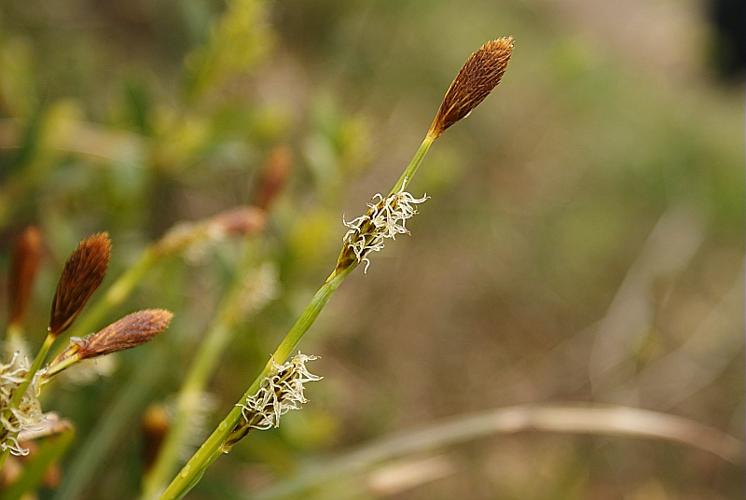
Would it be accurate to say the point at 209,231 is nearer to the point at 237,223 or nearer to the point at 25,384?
the point at 237,223

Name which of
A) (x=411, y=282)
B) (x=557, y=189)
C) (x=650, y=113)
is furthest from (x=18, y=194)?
(x=650, y=113)

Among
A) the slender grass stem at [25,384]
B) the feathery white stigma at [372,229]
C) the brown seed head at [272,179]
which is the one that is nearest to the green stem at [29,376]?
the slender grass stem at [25,384]

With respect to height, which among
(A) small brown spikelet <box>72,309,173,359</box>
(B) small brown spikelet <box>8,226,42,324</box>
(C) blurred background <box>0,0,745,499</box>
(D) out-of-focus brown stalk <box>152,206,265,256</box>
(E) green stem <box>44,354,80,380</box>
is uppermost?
(C) blurred background <box>0,0,745,499</box>

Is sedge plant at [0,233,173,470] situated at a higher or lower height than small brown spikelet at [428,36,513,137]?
lower

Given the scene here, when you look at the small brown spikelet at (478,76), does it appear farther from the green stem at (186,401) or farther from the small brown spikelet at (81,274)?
the green stem at (186,401)

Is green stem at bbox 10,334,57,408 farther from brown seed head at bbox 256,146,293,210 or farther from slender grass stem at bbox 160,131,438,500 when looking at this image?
brown seed head at bbox 256,146,293,210

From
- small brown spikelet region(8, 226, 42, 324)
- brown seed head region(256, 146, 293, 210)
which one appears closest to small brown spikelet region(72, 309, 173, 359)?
small brown spikelet region(8, 226, 42, 324)

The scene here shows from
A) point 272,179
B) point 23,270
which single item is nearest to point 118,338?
point 23,270
